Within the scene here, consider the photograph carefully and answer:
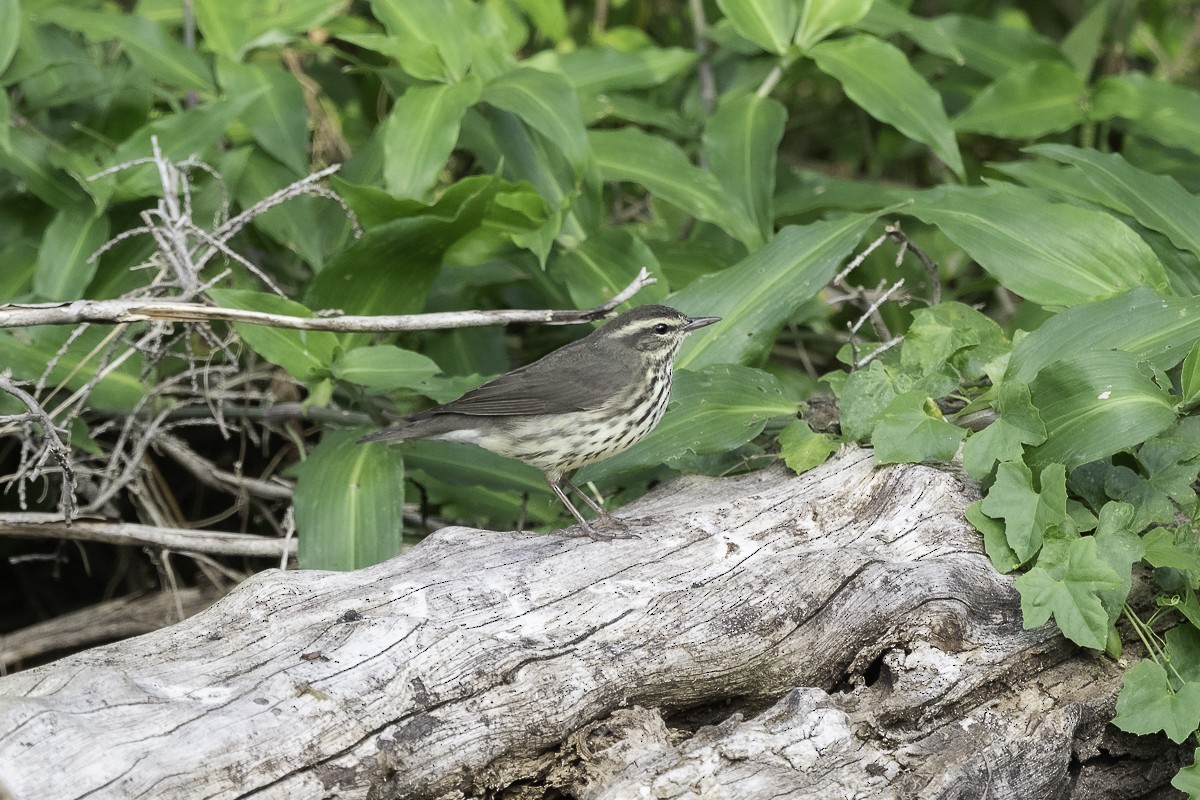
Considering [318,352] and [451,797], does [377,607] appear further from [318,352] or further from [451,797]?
[318,352]

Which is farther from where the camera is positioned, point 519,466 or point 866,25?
point 866,25

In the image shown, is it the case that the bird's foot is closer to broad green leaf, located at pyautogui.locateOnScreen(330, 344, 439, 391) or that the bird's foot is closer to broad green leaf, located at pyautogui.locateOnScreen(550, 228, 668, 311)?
broad green leaf, located at pyautogui.locateOnScreen(330, 344, 439, 391)

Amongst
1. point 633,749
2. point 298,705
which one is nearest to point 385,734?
point 298,705

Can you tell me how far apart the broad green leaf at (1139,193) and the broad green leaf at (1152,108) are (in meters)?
0.98

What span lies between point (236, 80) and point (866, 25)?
290 centimetres

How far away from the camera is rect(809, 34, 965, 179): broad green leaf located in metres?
5.06

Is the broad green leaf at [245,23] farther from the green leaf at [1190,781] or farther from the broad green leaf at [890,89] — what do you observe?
the green leaf at [1190,781]

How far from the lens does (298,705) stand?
8.79 feet

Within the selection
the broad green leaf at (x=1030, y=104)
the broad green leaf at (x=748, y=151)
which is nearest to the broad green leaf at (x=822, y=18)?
the broad green leaf at (x=748, y=151)

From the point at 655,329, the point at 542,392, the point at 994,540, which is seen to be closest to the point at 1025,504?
the point at 994,540

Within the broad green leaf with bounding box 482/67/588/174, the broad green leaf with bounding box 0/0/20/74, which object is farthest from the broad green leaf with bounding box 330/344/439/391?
the broad green leaf with bounding box 0/0/20/74

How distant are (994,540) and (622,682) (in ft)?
3.70

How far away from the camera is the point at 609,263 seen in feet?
16.1

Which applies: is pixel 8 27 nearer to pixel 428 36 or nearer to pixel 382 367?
pixel 428 36
